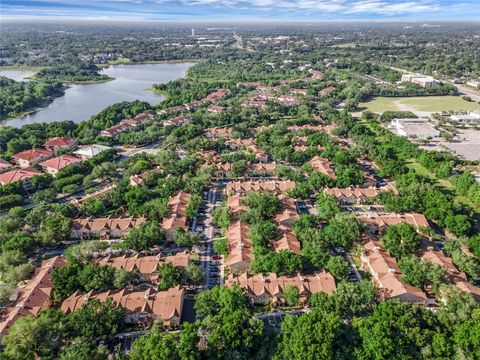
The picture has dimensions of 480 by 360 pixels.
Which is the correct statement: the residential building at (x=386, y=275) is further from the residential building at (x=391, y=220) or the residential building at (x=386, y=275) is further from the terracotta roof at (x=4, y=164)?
the terracotta roof at (x=4, y=164)

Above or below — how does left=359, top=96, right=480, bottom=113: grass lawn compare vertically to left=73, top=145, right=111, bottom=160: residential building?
above

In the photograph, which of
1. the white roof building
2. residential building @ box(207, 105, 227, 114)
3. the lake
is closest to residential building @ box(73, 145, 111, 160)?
the white roof building

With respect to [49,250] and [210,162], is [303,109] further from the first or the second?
[49,250]

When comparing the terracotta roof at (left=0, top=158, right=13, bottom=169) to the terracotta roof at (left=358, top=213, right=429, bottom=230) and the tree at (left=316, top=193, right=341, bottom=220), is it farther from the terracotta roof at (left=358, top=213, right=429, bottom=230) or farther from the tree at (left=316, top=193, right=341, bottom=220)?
the terracotta roof at (left=358, top=213, right=429, bottom=230)

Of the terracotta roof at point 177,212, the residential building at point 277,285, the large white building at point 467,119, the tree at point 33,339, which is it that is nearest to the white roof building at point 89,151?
the terracotta roof at point 177,212

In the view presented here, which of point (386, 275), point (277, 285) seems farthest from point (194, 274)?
point (386, 275)

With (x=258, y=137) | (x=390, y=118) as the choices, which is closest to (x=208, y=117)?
(x=258, y=137)
